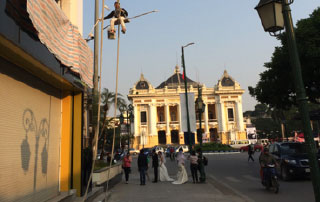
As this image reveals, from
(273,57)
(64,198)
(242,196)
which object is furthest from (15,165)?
(273,57)

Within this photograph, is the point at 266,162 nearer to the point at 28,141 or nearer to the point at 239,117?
the point at 28,141

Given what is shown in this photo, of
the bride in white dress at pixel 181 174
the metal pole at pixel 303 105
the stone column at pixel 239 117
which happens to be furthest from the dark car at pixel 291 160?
the stone column at pixel 239 117

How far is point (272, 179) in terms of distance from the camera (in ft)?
31.5

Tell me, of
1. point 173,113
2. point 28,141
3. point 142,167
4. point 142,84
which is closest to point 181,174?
point 142,167

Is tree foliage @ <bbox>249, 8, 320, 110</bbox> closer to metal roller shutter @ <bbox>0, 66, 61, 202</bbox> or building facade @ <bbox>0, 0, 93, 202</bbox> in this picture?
building facade @ <bbox>0, 0, 93, 202</bbox>

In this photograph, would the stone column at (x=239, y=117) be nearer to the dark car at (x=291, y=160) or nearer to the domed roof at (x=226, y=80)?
the domed roof at (x=226, y=80)

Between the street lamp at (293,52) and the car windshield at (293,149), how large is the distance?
30.7 ft

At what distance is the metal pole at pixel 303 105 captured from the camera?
→ 171 inches

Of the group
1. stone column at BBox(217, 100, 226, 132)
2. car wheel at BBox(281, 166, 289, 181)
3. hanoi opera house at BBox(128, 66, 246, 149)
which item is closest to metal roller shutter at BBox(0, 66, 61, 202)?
car wheel at BBox(281, 166, 289, 181)

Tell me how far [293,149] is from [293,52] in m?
9.91

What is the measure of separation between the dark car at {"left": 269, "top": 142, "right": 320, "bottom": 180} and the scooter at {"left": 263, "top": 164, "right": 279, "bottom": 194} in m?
1.36

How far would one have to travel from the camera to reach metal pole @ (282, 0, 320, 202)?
4332 mm

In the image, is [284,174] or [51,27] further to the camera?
[284,174]

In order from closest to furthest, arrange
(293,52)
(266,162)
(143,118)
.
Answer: (293,52) < (266,162) < (143,118)
